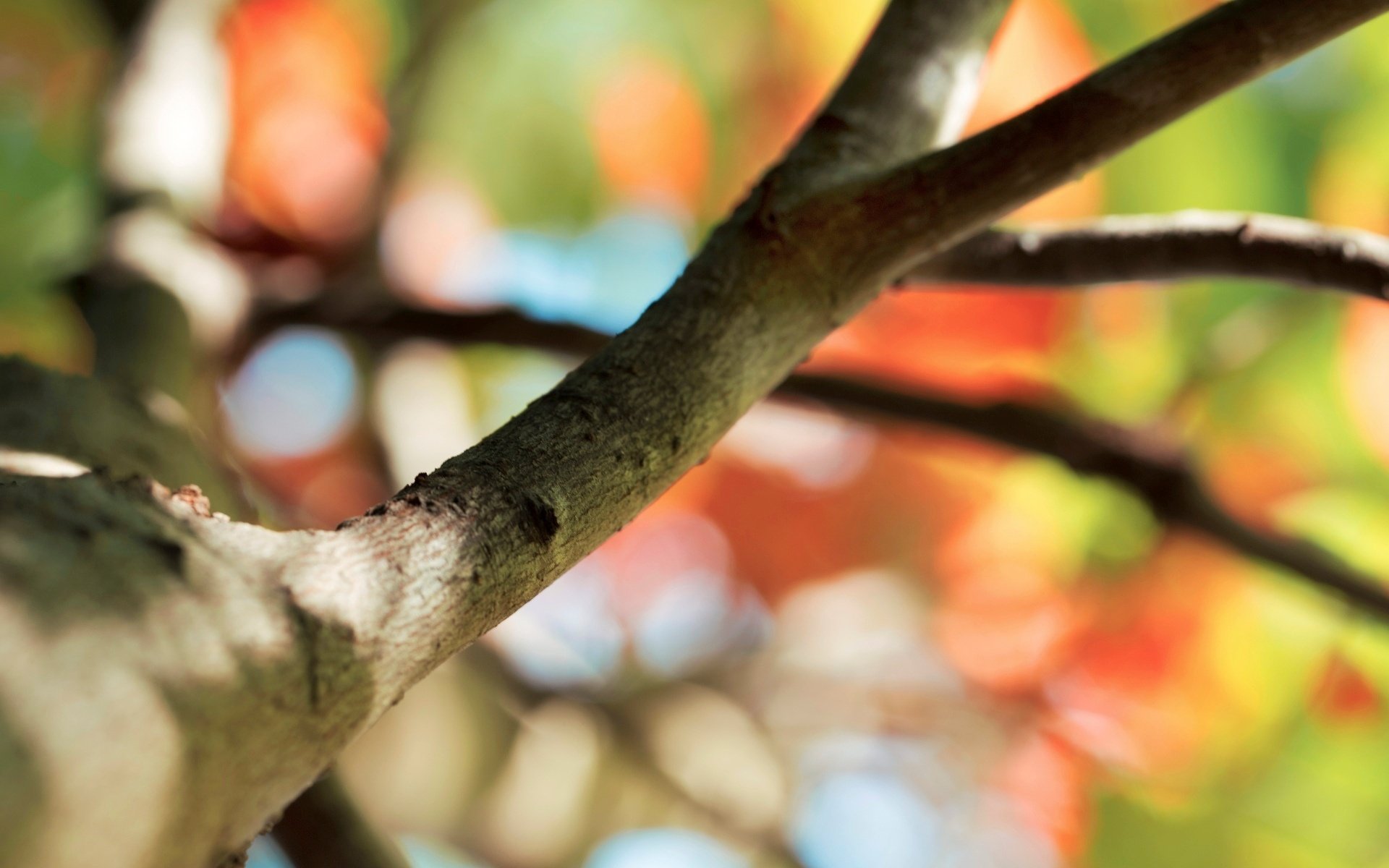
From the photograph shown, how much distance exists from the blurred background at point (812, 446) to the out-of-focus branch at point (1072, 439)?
1.29 ft

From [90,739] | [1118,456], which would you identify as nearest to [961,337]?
[1118,456]

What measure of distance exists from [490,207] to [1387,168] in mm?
1755

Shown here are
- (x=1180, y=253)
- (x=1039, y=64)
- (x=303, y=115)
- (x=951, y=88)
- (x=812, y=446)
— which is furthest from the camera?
(x=812, y=446)

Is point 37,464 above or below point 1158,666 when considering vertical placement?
below

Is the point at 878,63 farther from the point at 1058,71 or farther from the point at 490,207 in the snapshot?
the point at 490,207

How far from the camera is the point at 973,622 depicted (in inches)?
89.3

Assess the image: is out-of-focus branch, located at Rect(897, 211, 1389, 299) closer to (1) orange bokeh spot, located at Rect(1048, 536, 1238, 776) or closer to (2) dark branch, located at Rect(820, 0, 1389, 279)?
(2) dark branch, located at Rect(820, 0, 1389, 279)

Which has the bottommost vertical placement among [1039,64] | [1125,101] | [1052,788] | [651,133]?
[1125,101]

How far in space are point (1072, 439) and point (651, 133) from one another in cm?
136

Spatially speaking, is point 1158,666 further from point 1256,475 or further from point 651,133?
point 651,133

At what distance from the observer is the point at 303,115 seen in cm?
222

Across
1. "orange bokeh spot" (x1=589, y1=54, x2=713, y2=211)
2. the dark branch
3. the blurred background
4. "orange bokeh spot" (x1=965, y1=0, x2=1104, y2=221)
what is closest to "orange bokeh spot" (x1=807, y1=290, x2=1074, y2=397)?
the blurred background

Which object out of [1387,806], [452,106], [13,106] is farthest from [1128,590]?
[13,106]

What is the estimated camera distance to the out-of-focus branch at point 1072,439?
122cm
